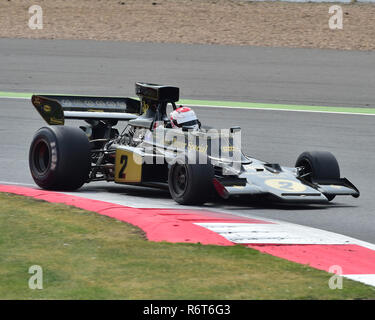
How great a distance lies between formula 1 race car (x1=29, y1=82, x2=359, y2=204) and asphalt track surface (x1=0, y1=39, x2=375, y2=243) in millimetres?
275

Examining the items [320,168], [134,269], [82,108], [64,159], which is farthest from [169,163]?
[134,269]

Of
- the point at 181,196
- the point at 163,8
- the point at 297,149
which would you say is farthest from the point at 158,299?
the point at 163,8

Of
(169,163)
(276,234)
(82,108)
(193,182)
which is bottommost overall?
(276,234)

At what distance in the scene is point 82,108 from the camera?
13609mm

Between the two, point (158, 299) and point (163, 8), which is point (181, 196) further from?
point (163, 8)

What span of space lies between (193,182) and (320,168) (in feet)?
6.49

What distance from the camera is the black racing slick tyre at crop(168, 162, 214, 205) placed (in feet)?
36.2

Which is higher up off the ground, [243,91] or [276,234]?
[243,91]

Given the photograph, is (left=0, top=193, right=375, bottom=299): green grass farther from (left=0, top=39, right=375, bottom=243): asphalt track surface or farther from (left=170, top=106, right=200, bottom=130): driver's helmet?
(left=170, top=106, right=200, bottom=130): driver's helmet

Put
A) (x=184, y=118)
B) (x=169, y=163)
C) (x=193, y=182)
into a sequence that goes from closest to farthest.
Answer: (x=193, y=182)
(x=169, y=163)
(x=184, y=118)

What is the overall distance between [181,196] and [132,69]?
14379 mm

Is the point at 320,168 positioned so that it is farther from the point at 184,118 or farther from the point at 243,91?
A: the point at 243,91

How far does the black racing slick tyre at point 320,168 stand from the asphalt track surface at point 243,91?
1.31 feet

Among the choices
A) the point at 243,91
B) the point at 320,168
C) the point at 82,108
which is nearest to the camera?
the point at 320,168
